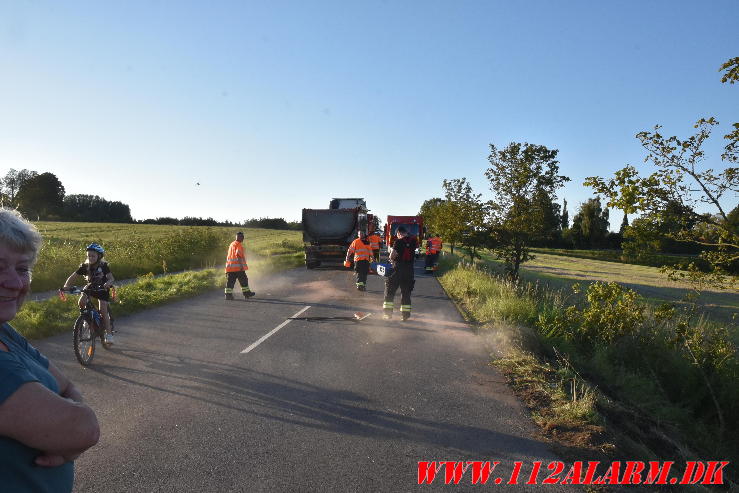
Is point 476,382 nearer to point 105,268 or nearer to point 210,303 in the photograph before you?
point 105,268

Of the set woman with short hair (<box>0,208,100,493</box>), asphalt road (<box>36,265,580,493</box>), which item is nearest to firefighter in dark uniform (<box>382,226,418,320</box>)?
asphalt road (<box>36,265,580,493</box>)

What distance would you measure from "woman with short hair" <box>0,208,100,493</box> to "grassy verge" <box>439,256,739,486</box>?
157 inches

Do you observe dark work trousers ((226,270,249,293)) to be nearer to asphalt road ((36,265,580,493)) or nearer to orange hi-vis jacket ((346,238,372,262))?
orange hi-vis jacket ((346,238,372,262))

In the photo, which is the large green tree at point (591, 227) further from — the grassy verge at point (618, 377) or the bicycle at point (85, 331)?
the bicycle at point (85, 331)

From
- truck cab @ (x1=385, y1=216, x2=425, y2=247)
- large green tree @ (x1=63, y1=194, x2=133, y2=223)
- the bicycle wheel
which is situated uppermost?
large green tree @ (x1=63, y1=194, x2=133, y2=223)

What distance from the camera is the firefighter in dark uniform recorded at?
985 centimetres

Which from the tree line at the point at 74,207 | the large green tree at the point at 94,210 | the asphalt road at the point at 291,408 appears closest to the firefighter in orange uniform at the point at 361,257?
the asphalt road at the point at 291,408

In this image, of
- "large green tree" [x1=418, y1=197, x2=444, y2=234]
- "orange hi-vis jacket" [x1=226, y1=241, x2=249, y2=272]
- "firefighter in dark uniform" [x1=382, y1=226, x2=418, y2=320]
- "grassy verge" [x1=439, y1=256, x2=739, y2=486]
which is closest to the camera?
"grassy verge" [x1=439, y1=256, x2=739, y2=486]

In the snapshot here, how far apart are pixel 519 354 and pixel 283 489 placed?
479 centimetres

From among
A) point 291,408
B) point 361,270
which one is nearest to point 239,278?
point 361,270

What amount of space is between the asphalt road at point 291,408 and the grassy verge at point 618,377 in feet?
1.42

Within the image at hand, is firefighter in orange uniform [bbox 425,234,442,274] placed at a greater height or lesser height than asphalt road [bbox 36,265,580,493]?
greater

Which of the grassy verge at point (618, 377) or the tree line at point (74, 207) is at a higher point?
the tree line at point (74, 207)

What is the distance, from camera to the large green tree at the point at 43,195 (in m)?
80.9
